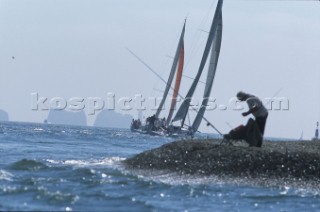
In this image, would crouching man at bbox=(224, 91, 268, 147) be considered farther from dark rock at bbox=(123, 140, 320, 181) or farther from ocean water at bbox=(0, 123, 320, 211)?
ocean water at bbox=(0, 123, 320, 211)

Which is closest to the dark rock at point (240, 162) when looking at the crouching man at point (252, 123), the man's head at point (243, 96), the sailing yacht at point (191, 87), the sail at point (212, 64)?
the crouching man at point (252, 123)

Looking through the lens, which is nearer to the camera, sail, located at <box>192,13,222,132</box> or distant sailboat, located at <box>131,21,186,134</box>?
sail, located at <box>192,13,222,132</box>

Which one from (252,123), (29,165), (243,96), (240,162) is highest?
(243,96)

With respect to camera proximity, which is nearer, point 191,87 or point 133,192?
point 133,192

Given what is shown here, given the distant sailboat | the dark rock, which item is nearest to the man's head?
the dark rock

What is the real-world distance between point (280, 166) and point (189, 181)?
2492 millimetres

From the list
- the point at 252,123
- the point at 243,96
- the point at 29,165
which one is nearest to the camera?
the point at 252,123

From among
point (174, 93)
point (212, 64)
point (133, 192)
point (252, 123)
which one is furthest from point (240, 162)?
point (174, 93)

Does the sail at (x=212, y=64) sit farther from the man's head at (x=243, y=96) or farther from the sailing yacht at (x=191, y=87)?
the man's head at (x=243, y=96)

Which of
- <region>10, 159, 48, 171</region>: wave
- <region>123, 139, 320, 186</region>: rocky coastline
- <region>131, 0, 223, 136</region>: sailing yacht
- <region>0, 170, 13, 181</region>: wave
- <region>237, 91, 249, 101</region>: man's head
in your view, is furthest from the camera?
<region>131, 0, 223, 136</region>: sailing yacht

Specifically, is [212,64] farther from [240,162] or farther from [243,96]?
[240,162]

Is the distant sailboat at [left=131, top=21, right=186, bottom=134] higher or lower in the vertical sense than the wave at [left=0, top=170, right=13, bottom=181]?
higher

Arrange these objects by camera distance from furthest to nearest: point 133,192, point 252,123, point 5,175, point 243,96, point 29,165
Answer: point 29,165
point 243,96
point 252,123
point 5,175
point 133,192

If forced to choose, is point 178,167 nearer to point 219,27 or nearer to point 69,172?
point 69,172
